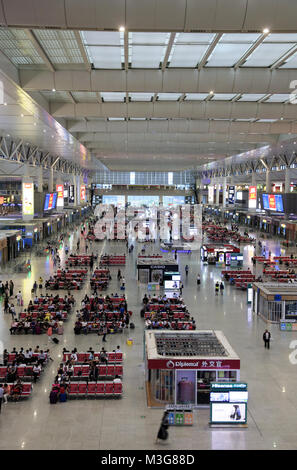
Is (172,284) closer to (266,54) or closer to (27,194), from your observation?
(266,54)

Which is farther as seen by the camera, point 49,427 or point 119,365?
point 119,365

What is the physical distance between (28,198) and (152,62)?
25.5 m

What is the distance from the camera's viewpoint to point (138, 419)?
1159 centimetres

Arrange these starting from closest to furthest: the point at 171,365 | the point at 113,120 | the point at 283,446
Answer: the point at 283,446
the point at 171,365
the point at 113,120

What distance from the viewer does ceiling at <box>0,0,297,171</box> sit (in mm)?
9711

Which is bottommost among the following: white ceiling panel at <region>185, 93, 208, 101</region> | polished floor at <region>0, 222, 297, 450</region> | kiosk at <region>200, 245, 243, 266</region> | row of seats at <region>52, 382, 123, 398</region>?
polished floor at <region>0, 222, 297, 450</region>

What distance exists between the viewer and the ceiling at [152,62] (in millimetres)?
9711

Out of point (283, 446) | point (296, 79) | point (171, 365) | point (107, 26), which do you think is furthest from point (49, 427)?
point (296, 79)

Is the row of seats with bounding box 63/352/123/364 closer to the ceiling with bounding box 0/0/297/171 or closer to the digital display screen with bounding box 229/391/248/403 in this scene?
the digital display screen with bounding box 229/391/248/403

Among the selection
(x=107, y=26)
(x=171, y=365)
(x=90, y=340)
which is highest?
(x=107, y=26)

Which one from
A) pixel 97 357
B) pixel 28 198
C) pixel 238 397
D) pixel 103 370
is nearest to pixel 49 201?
pixel 28 198

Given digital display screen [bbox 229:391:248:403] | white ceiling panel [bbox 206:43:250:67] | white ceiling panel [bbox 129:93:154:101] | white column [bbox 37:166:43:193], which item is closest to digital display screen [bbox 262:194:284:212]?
white column [bbox 37:166:43:193]
